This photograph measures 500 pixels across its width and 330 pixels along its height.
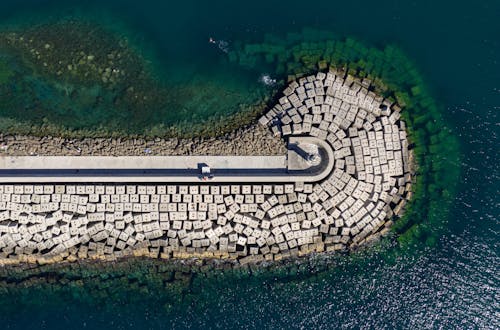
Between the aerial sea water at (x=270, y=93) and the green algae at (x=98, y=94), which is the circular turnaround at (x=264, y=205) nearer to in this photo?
the aerial sea water at (x=270, y=93)

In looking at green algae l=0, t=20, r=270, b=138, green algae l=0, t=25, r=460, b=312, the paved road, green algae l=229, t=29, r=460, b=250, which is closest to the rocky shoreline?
the paved road

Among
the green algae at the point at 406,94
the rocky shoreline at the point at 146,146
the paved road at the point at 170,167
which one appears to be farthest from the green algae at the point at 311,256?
the paved road at the point at 170,167

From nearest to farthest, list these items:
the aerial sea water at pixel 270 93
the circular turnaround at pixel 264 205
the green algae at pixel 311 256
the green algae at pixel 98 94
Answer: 1. the circular turnaround at pixel 264 205
2. the aerial sea water at pixel 270 93
3. the green algae at pixel 311 256
4. the green algae at pixel 98 94

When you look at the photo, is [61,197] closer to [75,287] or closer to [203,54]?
[75,287]

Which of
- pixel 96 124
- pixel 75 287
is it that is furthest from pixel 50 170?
pixel 75 287

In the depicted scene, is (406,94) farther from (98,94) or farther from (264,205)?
(98,94)

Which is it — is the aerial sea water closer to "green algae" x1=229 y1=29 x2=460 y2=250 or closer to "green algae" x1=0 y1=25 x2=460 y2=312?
"green algae" x1=0 y1=25 x2=460 y2=312
